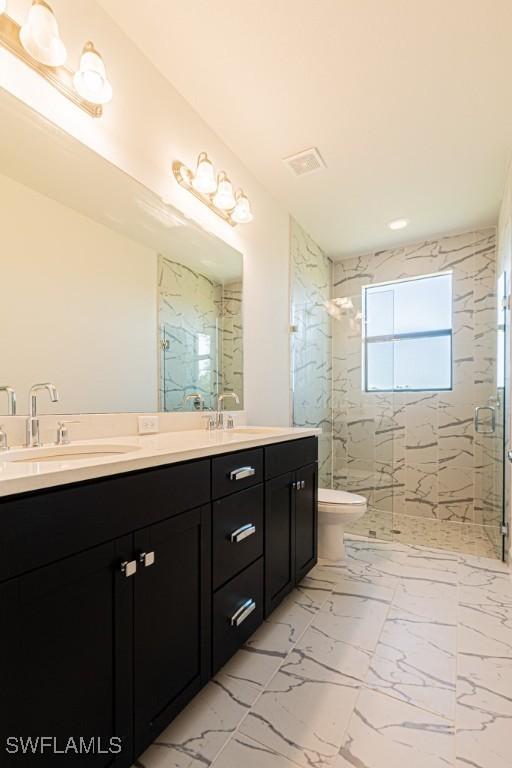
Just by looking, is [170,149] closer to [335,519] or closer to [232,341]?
[232,341]

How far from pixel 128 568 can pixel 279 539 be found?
0.94m

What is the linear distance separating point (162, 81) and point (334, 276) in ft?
8.12

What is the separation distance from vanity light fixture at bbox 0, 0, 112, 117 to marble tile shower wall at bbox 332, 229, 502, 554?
2521 mm

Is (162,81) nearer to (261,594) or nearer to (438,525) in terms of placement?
(261,594)

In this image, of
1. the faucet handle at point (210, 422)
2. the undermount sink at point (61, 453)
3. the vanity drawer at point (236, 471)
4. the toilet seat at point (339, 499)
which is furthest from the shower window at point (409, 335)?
the undermount sink at point (61, 453)

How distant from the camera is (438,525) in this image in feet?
10.3

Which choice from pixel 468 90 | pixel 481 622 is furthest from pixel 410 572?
pixel 468 90

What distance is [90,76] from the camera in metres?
1.29

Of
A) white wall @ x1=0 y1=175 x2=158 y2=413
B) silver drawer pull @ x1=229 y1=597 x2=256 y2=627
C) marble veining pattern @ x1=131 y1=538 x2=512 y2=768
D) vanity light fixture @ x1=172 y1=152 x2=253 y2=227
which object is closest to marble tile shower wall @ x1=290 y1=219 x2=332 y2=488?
vanity light fixture @ x1=172 y1=152 x2=253 y2=227

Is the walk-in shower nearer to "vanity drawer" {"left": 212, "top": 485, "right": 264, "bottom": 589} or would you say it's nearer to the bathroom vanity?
"vanity drawer" {"left": 212, "top": 485, "right": 264, "bottom": 589}

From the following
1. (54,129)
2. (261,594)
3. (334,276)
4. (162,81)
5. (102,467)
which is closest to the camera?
(102,467)

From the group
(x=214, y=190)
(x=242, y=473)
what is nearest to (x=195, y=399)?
(x=242, y=473)

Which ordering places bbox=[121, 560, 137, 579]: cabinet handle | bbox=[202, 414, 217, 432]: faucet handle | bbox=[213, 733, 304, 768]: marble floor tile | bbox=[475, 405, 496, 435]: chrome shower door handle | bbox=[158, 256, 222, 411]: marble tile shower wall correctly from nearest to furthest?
bbox=[121, 560, 137, 579]: cabinet handle, bbox=[213, 733, 304, 768]: marble floor tile, bbox=[158, 256, 222, 411]: marble tile shower wall, bbox=[202, 414, 217, 432]: faucet handle, bbox=[475, 405, 496, 435]: chrome shower door handle

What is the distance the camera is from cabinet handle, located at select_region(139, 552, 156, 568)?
936 millimetres
